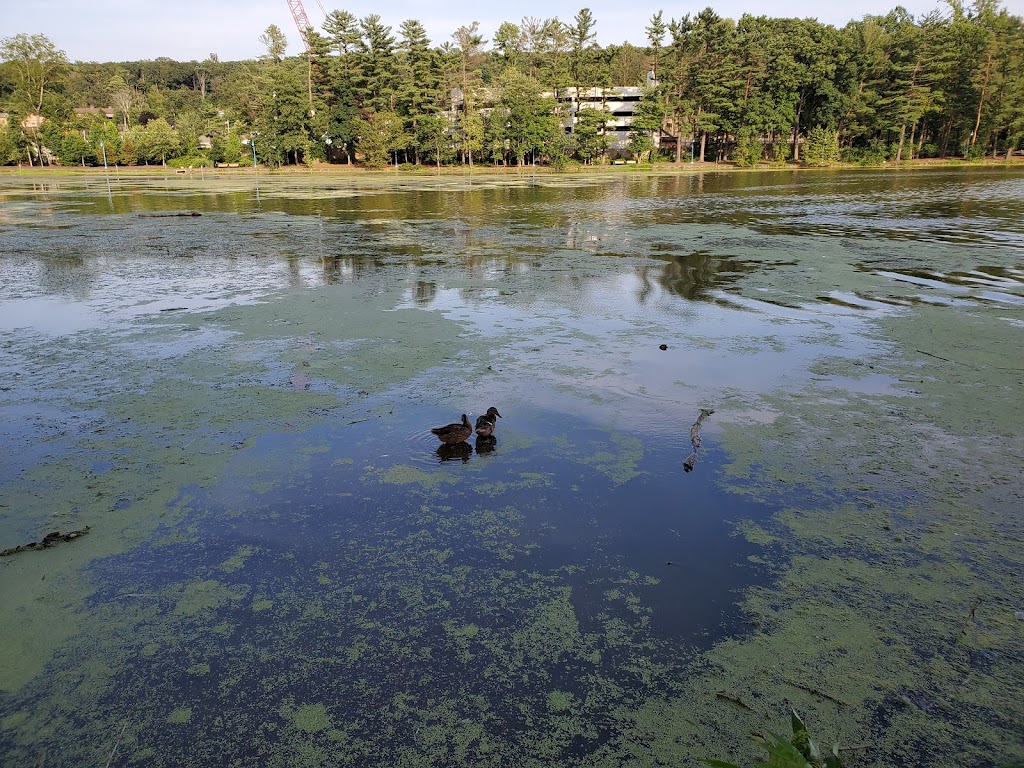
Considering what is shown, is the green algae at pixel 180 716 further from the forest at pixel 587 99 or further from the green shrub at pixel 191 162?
the green shrub at pixel 191 162

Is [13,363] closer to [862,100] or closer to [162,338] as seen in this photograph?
[162,338]

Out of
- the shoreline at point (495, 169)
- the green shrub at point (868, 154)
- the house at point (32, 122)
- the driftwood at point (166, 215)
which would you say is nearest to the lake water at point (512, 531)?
the driftwood at point (166, 215)

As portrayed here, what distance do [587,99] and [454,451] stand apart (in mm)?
49150

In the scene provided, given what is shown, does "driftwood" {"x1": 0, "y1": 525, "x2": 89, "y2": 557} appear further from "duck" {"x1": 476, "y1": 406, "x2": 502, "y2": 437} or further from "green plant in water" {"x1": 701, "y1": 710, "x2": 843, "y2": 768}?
"green plant in water" {"x1": 701, "y1": 710, "x2": 843, "y2": 768}

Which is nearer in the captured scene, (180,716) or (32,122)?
(180,716)

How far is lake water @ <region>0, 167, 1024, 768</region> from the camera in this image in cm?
202

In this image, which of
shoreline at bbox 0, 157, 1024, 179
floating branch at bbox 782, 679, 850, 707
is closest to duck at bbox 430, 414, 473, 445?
floating branch at bbox 782, 679, 850, 707

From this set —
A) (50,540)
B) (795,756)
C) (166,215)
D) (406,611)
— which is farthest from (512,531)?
(166,215)

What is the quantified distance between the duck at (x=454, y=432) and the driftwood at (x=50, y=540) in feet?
5.73

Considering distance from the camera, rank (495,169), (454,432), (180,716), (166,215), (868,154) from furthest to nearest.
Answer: (495,169)
(868,154)
(166,215)
(454,432)
(180,716)

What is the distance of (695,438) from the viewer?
12.7ft

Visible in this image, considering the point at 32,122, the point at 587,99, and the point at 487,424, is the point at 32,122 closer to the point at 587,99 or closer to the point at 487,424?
the point at 587,99

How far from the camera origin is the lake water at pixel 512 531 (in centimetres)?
202

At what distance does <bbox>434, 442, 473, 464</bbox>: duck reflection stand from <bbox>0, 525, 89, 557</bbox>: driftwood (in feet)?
5.66
